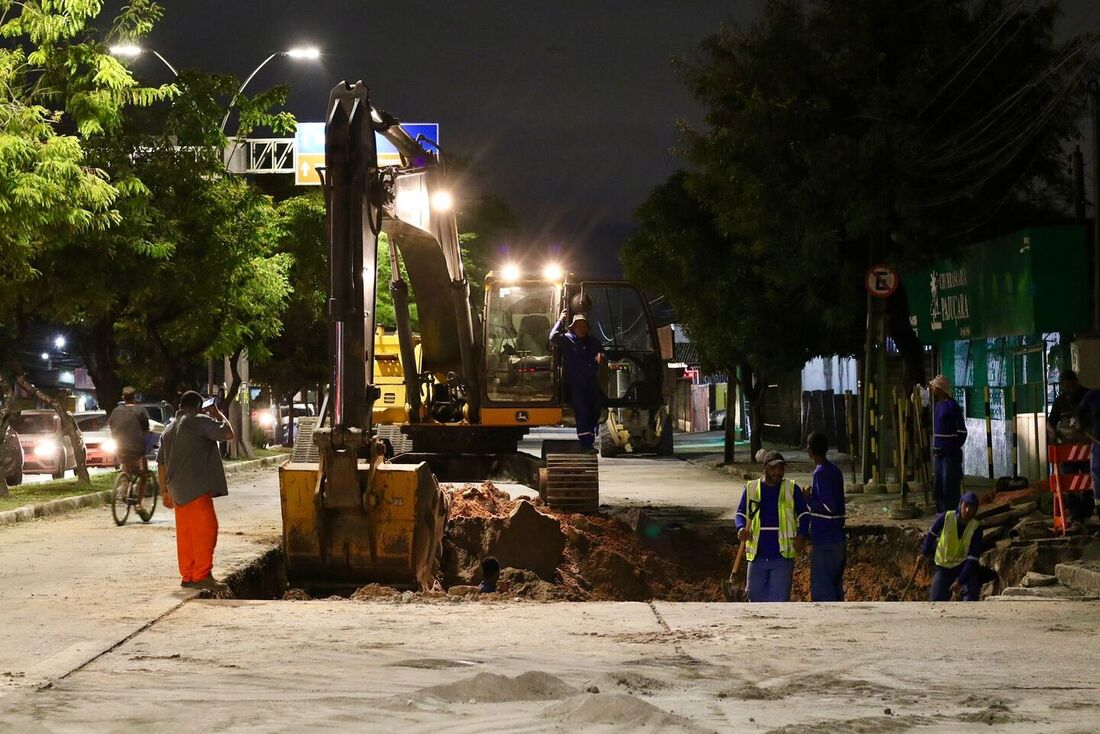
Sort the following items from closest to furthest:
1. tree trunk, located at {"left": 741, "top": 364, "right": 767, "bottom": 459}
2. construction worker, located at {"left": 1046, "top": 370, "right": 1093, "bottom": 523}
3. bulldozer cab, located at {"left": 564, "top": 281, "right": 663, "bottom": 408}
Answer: construction worker, located at {"left": 1046, "top": 370, "right": 1093, "bottom": 523} < bulldozer cab, located at {"left": 564, "top": 281, "right": 663, "bottom": 408} < tree trunk, located at {"left": 741, "top": 364, "right": 767, "bottom": 459}

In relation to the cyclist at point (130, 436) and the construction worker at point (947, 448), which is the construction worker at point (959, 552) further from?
the cyclist at point (130, 436)

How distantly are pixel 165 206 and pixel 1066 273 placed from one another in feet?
52.3

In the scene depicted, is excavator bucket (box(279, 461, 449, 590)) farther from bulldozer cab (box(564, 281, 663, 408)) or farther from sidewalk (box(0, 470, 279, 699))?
bulldozer cab (box(564, 281, 663, 408))

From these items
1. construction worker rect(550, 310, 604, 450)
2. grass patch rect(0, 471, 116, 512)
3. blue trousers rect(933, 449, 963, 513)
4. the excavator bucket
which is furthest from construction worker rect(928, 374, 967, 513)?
grass patch rect(0, 471, 116, 512)

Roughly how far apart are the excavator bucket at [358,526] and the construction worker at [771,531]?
9.46 ft

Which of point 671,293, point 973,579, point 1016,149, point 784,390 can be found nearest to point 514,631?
point 973,579

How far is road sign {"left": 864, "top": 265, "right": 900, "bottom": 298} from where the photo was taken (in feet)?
70.3

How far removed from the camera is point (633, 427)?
146 feet

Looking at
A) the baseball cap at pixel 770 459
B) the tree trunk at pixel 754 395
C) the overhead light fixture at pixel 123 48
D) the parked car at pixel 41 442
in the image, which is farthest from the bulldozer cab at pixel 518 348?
the tree trunk at pixel 754 395

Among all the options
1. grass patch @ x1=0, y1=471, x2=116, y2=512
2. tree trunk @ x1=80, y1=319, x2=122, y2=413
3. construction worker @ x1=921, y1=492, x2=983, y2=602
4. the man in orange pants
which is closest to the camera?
the man in orange pants

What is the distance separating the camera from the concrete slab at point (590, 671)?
6645 mm

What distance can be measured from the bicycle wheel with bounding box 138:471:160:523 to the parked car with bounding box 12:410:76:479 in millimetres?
11306

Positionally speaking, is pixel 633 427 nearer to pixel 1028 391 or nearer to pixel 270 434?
pixel 270 434

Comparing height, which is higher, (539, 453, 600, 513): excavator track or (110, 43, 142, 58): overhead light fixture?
(110, 43, 142, 58): overhead light fixture
